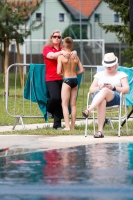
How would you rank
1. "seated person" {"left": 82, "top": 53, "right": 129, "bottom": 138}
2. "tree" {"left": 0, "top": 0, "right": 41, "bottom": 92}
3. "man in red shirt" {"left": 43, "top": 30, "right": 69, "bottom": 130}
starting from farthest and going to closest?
1. "tree" {"left": 0, "top": 0, "right": 41, "bottom": 92}
2. "man in red shirt" {"left": 43, "top": 30, "right": 69, "bottom": 130}
3. "seated person" {"left": 82, "top": 53, "right": 129, "bottom": 138}

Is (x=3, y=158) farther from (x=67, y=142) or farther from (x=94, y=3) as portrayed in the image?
(x=94, y=3)

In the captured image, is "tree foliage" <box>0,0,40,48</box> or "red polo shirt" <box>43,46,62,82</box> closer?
"red polo shirt" <box>43,46,62,82</box>

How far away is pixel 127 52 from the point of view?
33.8 metres

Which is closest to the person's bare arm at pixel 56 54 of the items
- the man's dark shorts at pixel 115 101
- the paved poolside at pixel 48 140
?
the man's dark shorts at pixel 115 101

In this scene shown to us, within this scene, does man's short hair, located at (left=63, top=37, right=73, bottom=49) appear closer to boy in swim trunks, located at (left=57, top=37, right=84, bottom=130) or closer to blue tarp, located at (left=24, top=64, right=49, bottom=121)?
boy in swim trunks, located at (left=57, top=37, right=84, bottom=130)

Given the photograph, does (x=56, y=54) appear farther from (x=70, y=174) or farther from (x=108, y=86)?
(x=70, y=174)

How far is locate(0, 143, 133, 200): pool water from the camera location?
702 centimetres

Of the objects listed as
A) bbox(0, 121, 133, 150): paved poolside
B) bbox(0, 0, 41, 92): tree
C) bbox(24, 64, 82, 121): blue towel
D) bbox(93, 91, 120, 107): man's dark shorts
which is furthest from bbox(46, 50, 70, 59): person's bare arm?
bbox(0, 0, 41, 92): tree

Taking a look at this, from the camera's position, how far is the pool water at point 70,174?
276 inches

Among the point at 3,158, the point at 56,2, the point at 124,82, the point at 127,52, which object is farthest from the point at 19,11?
the point at 3,158

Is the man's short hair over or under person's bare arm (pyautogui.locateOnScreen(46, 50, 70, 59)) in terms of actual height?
over

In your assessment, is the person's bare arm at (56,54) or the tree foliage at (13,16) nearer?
the person's bare arm at (56,54)

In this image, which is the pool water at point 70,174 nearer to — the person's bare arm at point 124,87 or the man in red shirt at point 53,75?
the person's bare arm at point 124,87

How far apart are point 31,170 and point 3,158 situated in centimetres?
111
